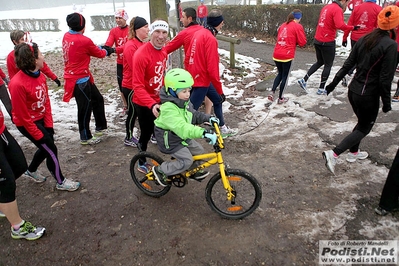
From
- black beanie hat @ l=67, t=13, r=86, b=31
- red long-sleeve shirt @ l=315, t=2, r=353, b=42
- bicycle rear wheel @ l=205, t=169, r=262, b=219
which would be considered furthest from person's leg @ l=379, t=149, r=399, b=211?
black beanie hat @ l=67, t=13, r=86, b=31

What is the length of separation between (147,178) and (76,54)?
101 inches

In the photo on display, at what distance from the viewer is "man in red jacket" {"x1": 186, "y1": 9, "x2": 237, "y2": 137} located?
4637 millimetres

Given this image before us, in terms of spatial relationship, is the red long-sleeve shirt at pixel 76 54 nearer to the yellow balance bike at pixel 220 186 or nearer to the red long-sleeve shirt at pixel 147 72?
the red long-sleeve shirt at pixel 147 72

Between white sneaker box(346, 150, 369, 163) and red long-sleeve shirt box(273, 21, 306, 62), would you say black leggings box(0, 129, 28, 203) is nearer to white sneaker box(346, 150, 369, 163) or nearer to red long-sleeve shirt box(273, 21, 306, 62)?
white sneaker box(346, 150, 369, 163)

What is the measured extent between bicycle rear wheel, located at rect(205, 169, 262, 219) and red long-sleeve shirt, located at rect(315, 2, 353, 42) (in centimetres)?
487

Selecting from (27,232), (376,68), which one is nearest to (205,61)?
(376,68)

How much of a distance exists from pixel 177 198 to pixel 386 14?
3.64m

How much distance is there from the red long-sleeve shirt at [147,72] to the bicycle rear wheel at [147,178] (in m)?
0.70

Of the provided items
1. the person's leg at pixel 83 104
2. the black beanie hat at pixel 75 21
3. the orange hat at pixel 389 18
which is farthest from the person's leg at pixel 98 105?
the orange hat at pixel 389 18

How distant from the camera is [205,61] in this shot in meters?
4.76

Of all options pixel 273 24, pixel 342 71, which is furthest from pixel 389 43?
pixel 273 24

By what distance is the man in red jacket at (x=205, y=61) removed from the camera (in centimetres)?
464

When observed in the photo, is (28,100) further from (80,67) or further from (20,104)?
(80,67)

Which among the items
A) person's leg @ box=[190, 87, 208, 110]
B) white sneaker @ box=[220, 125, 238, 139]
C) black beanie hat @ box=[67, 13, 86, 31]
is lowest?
white sneaker @ box=[220, 125, 238, 139]
